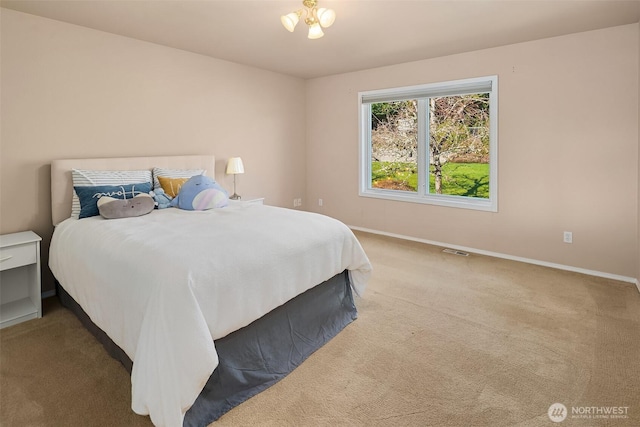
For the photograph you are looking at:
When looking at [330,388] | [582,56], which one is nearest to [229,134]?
[330,388]

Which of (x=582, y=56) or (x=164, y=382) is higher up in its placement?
(x=582, y=56)

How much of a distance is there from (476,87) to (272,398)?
3883 mm

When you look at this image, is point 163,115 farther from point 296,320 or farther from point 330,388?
point 330,388

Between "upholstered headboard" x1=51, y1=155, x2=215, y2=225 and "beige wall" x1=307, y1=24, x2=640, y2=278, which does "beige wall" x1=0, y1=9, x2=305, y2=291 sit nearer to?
"upholstered headboard" x1=51, y1=155, x2=215, y2=225

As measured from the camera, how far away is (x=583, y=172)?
11.3 ft

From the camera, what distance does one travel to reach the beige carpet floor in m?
1.70

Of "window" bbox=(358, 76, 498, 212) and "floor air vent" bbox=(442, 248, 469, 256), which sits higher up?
"window" bbox=(358, 76, 498, 212)

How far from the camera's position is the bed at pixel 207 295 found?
1495 mm

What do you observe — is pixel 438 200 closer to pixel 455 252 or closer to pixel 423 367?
pixel 455 252

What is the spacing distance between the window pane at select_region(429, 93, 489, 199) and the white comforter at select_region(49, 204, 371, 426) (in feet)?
7.86

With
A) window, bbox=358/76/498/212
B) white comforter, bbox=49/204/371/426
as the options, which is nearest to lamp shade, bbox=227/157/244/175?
white comforter, bbox=49/204/371/426

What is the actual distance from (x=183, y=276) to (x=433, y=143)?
3.89 meters

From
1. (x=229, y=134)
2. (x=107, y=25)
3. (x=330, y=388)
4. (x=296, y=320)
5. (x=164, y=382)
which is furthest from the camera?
(x=229, y=134)

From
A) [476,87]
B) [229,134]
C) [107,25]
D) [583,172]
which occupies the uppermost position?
[107,25]
